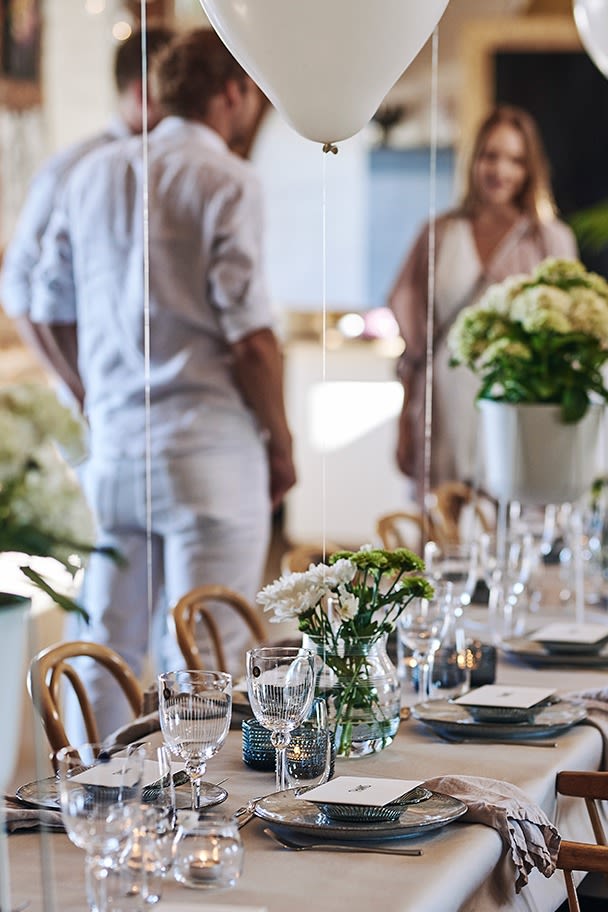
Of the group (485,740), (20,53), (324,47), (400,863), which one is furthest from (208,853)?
(20,53)

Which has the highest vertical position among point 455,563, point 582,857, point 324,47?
point 324,47

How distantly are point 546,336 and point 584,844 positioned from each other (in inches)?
55.2

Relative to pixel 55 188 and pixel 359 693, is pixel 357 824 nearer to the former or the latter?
pixel 359 693

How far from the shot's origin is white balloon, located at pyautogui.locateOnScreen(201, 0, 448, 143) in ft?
6.08

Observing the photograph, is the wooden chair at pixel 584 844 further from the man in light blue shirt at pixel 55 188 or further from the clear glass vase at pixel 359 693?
the man in light blue shirt at pixel 55 188

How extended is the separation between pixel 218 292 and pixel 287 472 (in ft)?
1.70

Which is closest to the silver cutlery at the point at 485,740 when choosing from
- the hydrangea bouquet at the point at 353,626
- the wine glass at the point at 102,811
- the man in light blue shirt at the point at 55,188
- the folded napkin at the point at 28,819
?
the hydrangea bouquet at the point at 353,626

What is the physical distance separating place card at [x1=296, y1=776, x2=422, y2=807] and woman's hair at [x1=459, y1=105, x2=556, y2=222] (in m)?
3.18

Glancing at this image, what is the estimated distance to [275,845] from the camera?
1521 millimetres

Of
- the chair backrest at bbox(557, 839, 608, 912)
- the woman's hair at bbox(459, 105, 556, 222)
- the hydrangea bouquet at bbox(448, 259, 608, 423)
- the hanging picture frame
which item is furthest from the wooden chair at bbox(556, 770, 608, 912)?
the hanging picture frame

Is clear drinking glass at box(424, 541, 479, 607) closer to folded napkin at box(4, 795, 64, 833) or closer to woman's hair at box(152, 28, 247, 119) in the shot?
woman's hair at box(152, 28, 247, 119)

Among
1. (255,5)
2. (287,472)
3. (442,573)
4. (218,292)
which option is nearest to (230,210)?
(218,292)

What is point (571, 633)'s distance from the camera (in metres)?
2.66

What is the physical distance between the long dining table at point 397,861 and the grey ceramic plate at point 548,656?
0.47 meters
